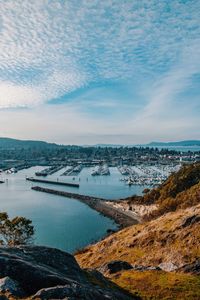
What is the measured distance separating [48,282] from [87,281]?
6.57ft

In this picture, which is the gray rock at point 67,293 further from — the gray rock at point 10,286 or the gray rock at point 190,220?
the gray rock at point 190,220

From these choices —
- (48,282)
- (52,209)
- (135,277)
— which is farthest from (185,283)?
(52,209)

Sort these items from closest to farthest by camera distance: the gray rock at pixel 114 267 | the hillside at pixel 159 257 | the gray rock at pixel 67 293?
the gray rock at pixel 67 293, the hillside at pixel 159 257, the gray rock at pixel 114 267

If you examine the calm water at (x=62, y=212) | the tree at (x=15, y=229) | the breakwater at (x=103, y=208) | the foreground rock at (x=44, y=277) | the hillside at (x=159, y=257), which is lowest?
the calm water at (x=62, y=212)

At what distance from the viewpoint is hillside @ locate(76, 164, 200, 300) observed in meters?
13.9

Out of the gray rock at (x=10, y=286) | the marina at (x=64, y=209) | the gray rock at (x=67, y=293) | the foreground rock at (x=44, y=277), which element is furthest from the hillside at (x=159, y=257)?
the marina at (x=64, y=209)

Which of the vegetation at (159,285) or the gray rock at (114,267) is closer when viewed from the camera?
the vegetation at (159,285)

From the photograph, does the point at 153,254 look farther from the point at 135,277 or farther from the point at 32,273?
Result: the point at 32,273

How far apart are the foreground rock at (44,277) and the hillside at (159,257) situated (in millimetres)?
2402

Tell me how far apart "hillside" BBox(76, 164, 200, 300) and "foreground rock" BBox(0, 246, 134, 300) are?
240cm

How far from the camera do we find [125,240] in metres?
39.5

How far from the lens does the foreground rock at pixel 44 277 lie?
9000mm

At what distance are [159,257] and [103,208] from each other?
69.7 metres

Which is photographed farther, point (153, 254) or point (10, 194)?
point (10, 194)
